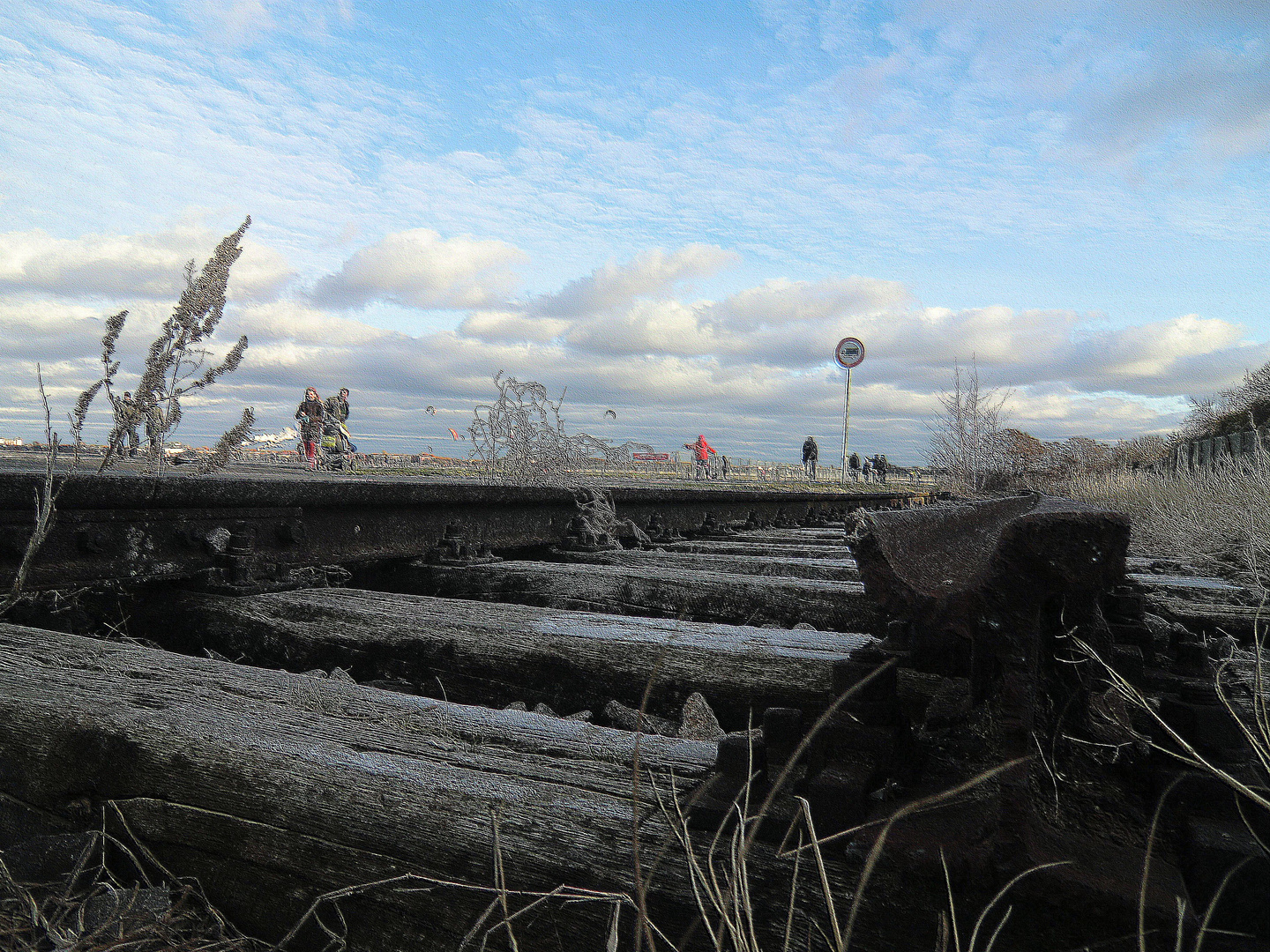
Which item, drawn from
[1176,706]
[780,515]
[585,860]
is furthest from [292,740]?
[780,515]

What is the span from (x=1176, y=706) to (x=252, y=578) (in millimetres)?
2839

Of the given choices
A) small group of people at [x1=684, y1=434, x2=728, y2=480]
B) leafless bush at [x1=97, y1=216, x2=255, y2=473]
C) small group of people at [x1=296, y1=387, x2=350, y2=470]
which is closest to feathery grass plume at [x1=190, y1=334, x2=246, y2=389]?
leafless bush at [x1=97, y1=216, x2=255, y2=473]

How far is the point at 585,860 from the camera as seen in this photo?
1053 millimetres

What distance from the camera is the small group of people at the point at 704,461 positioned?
28.6 meters

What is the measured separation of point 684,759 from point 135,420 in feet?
9.31

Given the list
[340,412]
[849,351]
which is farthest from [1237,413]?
[340,412]

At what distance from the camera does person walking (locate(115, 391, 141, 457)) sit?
10.3 ft

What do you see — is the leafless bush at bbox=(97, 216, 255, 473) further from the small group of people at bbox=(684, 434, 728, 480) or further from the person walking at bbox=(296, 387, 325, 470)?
the small group of people at bbox=(684, 434, 728, 480)

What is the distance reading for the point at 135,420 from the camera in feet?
10.4

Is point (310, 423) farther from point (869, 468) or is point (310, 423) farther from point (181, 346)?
point (869, 468)

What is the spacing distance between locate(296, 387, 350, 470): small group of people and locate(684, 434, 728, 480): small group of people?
11634mm

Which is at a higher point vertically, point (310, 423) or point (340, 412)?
point (340, 412)

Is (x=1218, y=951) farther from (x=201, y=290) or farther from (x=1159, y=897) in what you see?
(x=201, y=290)

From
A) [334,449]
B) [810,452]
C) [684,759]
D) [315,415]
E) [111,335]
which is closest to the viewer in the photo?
[684,759]
